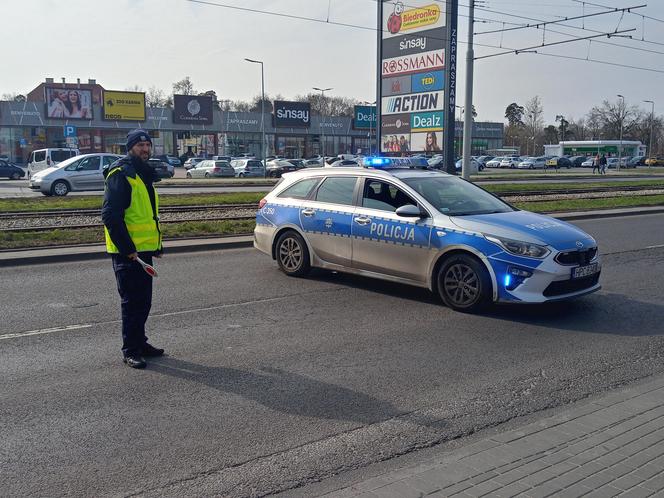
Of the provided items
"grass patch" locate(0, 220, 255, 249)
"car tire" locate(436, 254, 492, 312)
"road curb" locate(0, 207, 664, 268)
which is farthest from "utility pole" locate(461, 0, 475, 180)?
"car tire" locate(436, 254, 492, 312)

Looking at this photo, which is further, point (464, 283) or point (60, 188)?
point (60, 188)

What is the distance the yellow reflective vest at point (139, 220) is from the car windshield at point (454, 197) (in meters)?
3.66

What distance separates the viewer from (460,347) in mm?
6301

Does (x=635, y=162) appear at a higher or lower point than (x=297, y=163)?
higher

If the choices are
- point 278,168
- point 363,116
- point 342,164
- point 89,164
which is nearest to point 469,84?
point 342,164

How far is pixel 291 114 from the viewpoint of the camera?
78.1 m

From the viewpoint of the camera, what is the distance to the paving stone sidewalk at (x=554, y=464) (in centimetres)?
350

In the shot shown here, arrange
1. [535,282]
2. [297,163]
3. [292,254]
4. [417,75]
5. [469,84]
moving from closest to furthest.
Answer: [535,282] → [292,254] → [417,75] → [469,84] → [297,163]

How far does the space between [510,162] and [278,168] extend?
38.4 m

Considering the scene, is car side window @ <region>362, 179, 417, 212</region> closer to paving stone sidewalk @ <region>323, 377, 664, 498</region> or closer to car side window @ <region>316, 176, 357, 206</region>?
car side window @ <region>316, 176, 357, 206</region>

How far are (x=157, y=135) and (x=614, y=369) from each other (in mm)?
72251

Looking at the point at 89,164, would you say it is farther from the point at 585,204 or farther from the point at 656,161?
the point at 656,161

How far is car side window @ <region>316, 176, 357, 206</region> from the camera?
8.81m

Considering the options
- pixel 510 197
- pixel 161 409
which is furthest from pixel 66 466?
pixel 510 197
